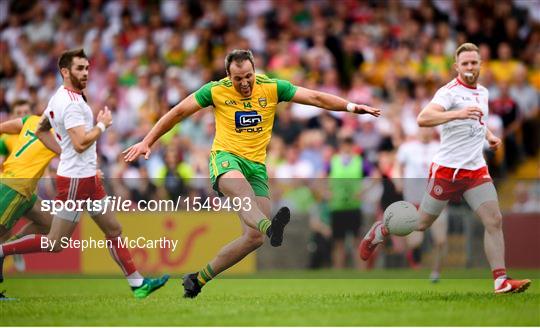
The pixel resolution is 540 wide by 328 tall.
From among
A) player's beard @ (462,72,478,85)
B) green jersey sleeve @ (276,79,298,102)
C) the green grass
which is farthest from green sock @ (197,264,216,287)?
player's beard @ (462,72,478,85)

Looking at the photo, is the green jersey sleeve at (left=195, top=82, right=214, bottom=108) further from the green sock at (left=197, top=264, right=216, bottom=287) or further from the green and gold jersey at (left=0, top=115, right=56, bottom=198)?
the green and gold jersey at (left=0, top=115, right=56, bottom=198)

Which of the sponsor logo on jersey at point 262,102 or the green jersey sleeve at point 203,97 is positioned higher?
the green jersey sleeve at point 203,97

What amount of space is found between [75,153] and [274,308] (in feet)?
9.27

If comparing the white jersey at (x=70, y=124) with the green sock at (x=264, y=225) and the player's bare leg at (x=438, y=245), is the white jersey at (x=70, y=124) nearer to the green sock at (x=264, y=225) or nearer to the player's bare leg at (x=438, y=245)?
the green sock at (x=264, y=225)

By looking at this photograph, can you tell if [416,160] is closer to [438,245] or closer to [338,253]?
[438,245]

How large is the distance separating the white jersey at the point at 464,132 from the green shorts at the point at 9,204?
5219 millimetres

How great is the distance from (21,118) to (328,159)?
27.1ft

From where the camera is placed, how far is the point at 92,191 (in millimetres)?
12172

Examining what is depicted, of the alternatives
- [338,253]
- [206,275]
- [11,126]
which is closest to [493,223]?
[206,275]

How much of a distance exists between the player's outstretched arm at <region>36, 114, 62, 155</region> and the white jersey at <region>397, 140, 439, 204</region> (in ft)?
23.7

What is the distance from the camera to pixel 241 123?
39.2 feet

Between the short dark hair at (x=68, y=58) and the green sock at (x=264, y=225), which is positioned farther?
the short dark hair at (x=68, y=58)

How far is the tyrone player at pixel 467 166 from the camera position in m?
12.2

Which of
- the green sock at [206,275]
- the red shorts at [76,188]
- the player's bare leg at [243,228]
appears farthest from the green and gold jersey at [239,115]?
the red shorts at [76,188]
